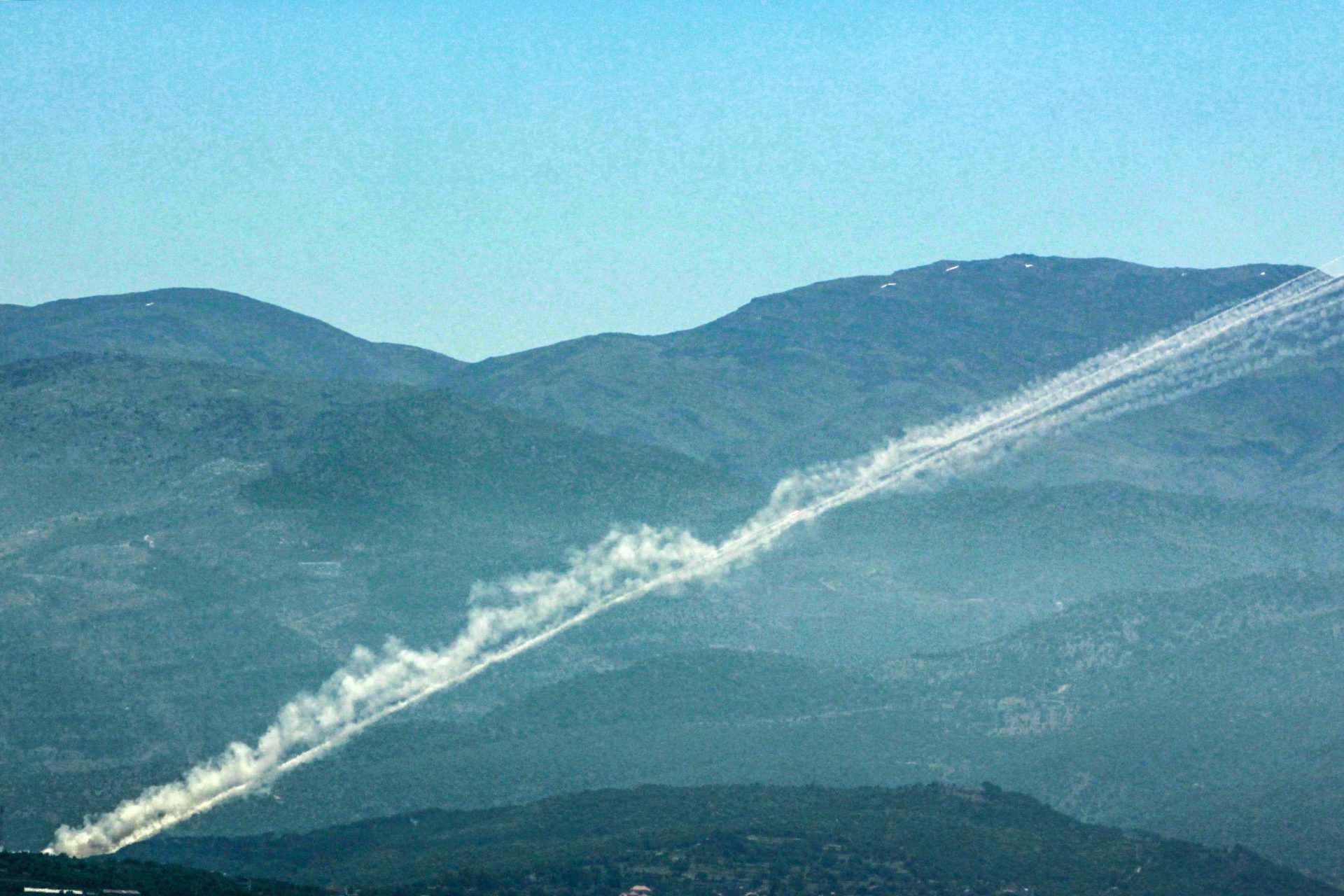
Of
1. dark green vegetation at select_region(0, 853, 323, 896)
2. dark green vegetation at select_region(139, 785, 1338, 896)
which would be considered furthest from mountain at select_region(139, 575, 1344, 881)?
dark green vegetation at select_region(0, 853, 323, 896)

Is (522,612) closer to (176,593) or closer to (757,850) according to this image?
(176,593)

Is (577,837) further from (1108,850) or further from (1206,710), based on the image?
(1206,710)

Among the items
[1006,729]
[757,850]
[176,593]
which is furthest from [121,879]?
[176,593]

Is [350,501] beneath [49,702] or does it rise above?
above

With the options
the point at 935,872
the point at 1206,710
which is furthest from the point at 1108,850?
the point at 1206,710

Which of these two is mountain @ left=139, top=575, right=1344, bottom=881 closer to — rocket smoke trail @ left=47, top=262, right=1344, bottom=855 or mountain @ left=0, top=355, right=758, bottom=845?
rocket smoke trail @ left=47, top=262, right=1344, bottom=855

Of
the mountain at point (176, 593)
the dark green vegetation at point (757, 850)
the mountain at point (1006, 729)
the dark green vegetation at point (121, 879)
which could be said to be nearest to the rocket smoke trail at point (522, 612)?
the mountain at point (1006, 729)
